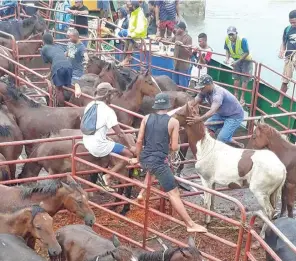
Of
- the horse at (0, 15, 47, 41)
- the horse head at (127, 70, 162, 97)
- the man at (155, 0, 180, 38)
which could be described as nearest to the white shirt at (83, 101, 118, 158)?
the horse head at (127, 70, 162, 97)

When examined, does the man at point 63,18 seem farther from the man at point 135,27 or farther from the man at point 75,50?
the man at point 75,50

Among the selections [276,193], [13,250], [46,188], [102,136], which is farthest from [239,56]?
[13,250]

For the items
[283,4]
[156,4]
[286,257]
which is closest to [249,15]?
[283,4]

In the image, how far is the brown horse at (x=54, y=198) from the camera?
7.12 meters

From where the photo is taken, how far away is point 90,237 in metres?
6.81

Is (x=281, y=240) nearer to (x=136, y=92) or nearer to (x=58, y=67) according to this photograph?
(x=136, y=92)

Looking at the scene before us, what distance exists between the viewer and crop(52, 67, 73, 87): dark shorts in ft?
36.0

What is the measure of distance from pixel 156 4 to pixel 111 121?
33.0 feet

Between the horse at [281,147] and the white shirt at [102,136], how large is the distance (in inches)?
87.4

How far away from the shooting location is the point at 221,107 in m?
9.16

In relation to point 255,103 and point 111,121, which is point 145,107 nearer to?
point 255,103

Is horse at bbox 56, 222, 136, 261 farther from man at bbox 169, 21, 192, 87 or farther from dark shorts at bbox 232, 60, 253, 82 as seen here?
man at bbox 169, 21, 192, 87

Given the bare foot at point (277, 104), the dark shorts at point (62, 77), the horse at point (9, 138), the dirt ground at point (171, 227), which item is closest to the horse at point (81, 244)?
the dirt ground at point (171, 227)

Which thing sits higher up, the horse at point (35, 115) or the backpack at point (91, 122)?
the backpack at point (91, 122)
